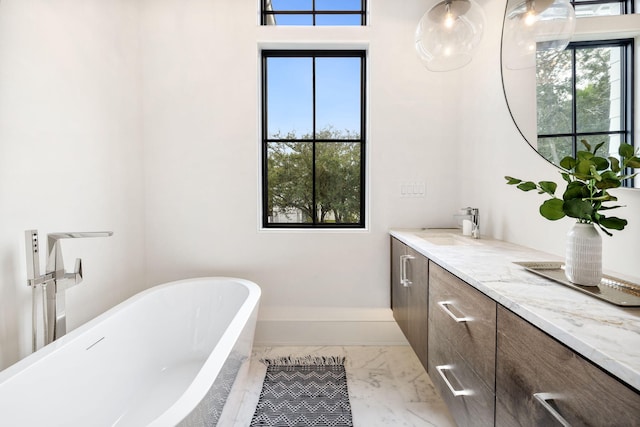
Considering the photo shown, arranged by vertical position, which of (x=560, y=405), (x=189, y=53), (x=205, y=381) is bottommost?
(x=205, y=381)

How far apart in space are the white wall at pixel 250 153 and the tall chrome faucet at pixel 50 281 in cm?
90

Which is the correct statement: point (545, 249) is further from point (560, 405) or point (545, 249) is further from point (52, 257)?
point (52, 257)

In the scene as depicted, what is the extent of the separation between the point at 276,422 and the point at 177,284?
99 cm

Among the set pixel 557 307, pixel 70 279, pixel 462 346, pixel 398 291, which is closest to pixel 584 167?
pixel 557 307

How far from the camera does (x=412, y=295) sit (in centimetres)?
172

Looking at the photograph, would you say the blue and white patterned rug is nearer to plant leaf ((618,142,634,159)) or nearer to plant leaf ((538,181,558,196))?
plant leaf ((538,181,558,196))

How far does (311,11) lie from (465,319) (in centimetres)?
232

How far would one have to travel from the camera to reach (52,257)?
1367 mm

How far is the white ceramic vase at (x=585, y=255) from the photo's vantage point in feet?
2.92

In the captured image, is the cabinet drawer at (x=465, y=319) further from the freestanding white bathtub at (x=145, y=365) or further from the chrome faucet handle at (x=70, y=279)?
the chrome faucet handle at (x=70, y=279)

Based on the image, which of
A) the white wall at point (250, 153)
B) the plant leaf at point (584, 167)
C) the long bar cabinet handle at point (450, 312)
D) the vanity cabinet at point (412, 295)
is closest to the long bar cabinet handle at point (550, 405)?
the long bar cabinet handle at point (450, 312)

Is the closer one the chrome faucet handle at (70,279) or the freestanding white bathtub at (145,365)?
the freestanding white bathtub at (145,365)

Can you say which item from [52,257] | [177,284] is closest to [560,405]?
[52,257]

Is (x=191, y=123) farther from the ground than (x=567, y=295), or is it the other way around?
(x=191, y=123)
